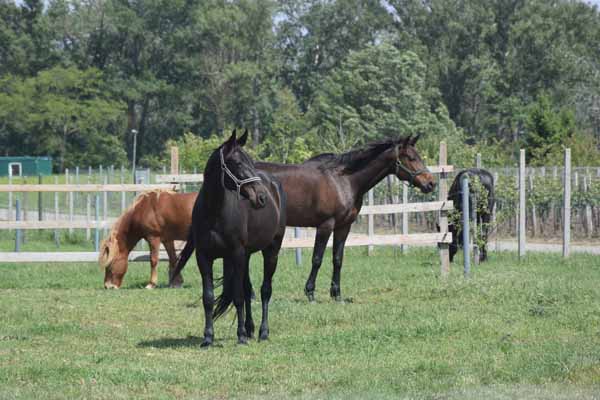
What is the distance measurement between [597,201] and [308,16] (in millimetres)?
54508

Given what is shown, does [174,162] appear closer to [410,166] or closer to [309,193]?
[309,193]

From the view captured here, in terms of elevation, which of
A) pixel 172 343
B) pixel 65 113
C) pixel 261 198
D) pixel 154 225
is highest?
pixel 65 113

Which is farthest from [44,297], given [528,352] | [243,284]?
[528,352]

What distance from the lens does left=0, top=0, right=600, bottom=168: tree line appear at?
7094cm

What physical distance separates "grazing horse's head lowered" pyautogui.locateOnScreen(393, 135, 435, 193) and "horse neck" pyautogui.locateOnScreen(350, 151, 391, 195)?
0.17m

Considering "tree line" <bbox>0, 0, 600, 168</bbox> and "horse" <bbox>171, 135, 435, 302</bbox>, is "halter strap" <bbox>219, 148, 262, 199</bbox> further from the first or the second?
"tree line" <bbox>0, 0, 600, 168</bbox>

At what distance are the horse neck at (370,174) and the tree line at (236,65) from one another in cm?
5236

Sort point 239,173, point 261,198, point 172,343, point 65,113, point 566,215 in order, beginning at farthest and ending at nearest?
A: 1. point 65,113
2. point 566,215
3. point 172,343
4. point 239,173
5. point 261,198

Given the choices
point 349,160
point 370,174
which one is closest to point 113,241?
point 349,160

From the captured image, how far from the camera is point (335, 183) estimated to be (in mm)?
13680

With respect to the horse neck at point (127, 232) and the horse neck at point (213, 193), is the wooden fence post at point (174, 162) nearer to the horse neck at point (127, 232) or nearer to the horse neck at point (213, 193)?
the horse neck at point (127, 232)

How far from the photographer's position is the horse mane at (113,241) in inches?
592

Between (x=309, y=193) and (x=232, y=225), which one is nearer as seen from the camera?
(x=232, y=225)

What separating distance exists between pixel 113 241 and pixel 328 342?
6.58 meters
